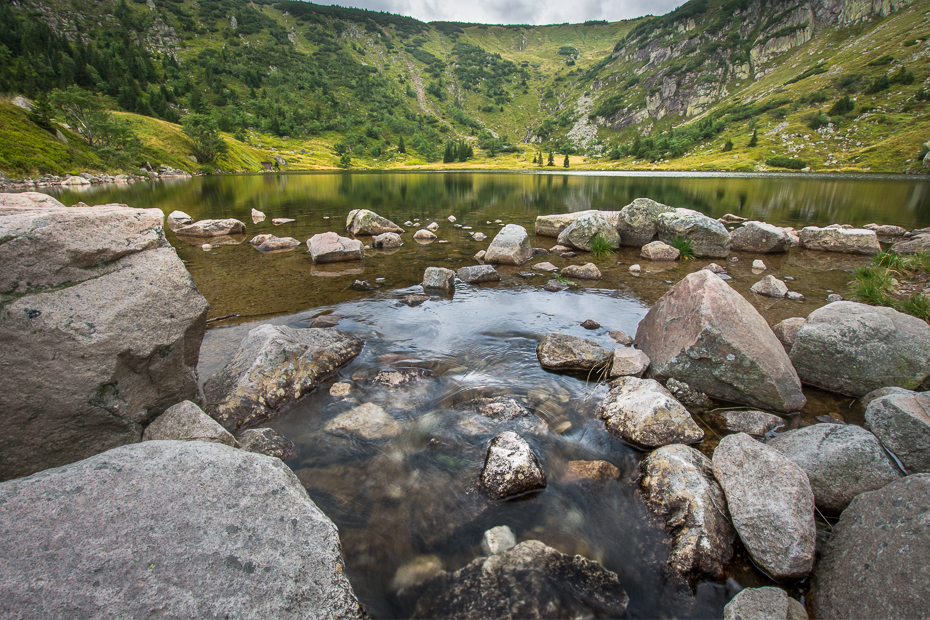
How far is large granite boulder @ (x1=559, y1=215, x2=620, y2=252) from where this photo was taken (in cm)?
1891

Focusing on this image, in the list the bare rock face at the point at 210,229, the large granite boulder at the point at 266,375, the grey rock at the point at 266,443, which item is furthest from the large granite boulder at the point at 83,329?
the bare rock face at the point at 210,229

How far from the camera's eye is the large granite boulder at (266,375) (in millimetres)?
6312

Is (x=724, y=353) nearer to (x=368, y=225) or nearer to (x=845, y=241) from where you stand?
(x=845, y=241)

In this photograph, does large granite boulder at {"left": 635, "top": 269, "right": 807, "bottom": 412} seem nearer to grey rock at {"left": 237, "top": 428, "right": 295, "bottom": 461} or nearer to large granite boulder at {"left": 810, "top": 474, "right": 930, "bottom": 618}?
large granite boulder at {"left": 810, "top": 474, "right": 930, "bottom": 618}

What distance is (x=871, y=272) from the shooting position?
12.4 m

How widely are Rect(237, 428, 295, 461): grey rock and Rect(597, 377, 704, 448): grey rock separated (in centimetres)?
520

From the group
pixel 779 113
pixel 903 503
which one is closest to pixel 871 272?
pixel 903 503

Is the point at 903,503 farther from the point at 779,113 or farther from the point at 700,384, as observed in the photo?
the point at 779,113

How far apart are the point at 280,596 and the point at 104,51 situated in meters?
230

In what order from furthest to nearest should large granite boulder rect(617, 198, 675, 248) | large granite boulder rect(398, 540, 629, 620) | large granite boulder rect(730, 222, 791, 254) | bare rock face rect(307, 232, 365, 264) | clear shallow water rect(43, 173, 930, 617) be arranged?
large granite boulder rect(617, 198, 675, 248), large granite boulder rect(730, 222, 791, 254), bare rock face rect(307, 232, 365, 264), clear shallow water rect(43, 173, 930, 617), large granite boulder rect(398, 540, 629, 620)

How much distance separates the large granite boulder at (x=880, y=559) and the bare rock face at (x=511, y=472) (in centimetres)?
298

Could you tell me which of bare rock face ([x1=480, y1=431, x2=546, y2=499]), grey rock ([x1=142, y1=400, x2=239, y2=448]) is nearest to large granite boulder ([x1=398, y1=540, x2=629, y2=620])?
bare rock face ([x1=480, y1=431, x2=546, y2=499])

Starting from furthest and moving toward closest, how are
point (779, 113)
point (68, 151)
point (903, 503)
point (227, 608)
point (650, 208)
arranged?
point (779, 113), point (68, 151), point (650, 208), point (903, 503), point (227, 608)

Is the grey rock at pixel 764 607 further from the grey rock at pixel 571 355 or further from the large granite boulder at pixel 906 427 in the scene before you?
the grey rock at pixel 571 355
